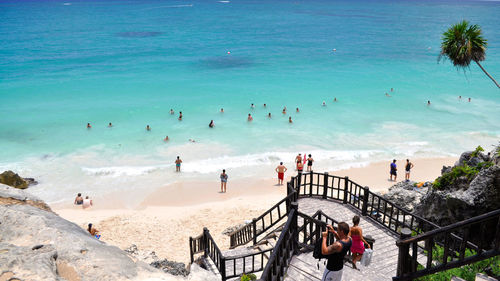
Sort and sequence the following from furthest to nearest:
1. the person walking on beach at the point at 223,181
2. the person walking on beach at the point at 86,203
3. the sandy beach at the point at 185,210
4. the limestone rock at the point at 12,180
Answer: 1. the person walking on beach at the point at 223,181
2. the limestone rock at the point at 12,180
3. the person walking on beach at the point at 86,203
4. the sandy beach at the point at 185,210

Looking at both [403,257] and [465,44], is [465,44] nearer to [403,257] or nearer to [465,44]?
[465,44]

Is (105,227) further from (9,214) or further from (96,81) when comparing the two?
(96,81)

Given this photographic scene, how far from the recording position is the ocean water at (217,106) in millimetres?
31750

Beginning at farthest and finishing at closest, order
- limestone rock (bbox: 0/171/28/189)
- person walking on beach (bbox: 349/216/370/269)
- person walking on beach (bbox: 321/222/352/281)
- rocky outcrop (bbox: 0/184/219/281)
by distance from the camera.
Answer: limestone rock (bbox: 0/171/28/189), person walking on beach (bbox: 349/216/370/269), person walking on beach (bbox: 321/222/352/281), rocky outcrop (bbox: 0/184/219/281)

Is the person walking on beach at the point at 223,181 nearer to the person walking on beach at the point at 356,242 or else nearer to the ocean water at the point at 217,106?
the ocean water at the point at 217,106

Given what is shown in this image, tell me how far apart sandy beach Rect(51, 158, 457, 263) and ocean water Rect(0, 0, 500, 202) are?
197 cm

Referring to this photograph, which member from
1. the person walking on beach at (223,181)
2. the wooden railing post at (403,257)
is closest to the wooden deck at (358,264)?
the wooden railing post at (403,257)

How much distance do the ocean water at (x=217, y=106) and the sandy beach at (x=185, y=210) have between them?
6.46 ft

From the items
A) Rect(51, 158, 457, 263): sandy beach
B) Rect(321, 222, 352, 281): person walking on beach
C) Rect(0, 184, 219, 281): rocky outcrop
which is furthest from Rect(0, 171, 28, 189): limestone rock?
Rect(321, 222, 352, 281): person walking on beach

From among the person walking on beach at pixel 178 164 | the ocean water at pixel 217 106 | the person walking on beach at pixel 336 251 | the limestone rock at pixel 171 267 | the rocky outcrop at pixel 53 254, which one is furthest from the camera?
the ocean water at pixel 217 106

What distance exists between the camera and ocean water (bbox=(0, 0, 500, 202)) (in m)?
31.8

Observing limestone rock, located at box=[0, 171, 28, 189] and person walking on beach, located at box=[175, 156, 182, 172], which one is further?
person walking on beach, located at box=[175, 156, 182, 172]

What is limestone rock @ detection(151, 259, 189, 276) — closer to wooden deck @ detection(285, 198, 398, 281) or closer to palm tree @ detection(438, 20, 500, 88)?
wooden deck @ detection(285, 198, 398, 281)

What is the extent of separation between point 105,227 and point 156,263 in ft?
28.6
